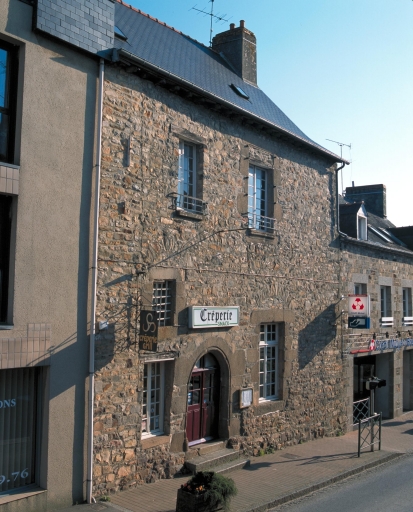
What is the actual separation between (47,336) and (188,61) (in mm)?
7744

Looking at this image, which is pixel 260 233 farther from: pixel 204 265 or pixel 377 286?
Result: pixel 377 286

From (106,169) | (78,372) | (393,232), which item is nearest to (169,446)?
(78,372)

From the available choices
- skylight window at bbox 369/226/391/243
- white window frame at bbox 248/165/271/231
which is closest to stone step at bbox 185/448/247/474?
white window frame at bbox 248/165/271/231

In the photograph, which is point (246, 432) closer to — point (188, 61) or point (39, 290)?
point (39, 290)

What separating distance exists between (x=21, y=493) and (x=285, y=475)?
5.32 meters

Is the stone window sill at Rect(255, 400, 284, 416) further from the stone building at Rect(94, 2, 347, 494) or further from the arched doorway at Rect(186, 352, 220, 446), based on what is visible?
the arched doorway at Rect(186, 352, 220, 446)

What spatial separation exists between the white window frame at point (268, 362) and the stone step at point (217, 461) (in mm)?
1789

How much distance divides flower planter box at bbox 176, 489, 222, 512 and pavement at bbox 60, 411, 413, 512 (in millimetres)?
577

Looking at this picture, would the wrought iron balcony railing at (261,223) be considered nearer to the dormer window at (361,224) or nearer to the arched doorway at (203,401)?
the arched doorway at (203,401)

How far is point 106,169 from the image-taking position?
9.29 meters

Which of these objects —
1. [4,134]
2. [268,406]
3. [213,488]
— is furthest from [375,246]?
[4,134]

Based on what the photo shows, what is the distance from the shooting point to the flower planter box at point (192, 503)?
7.96 metres

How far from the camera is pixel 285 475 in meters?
11.0

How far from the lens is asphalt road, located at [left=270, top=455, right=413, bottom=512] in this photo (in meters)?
9.17
